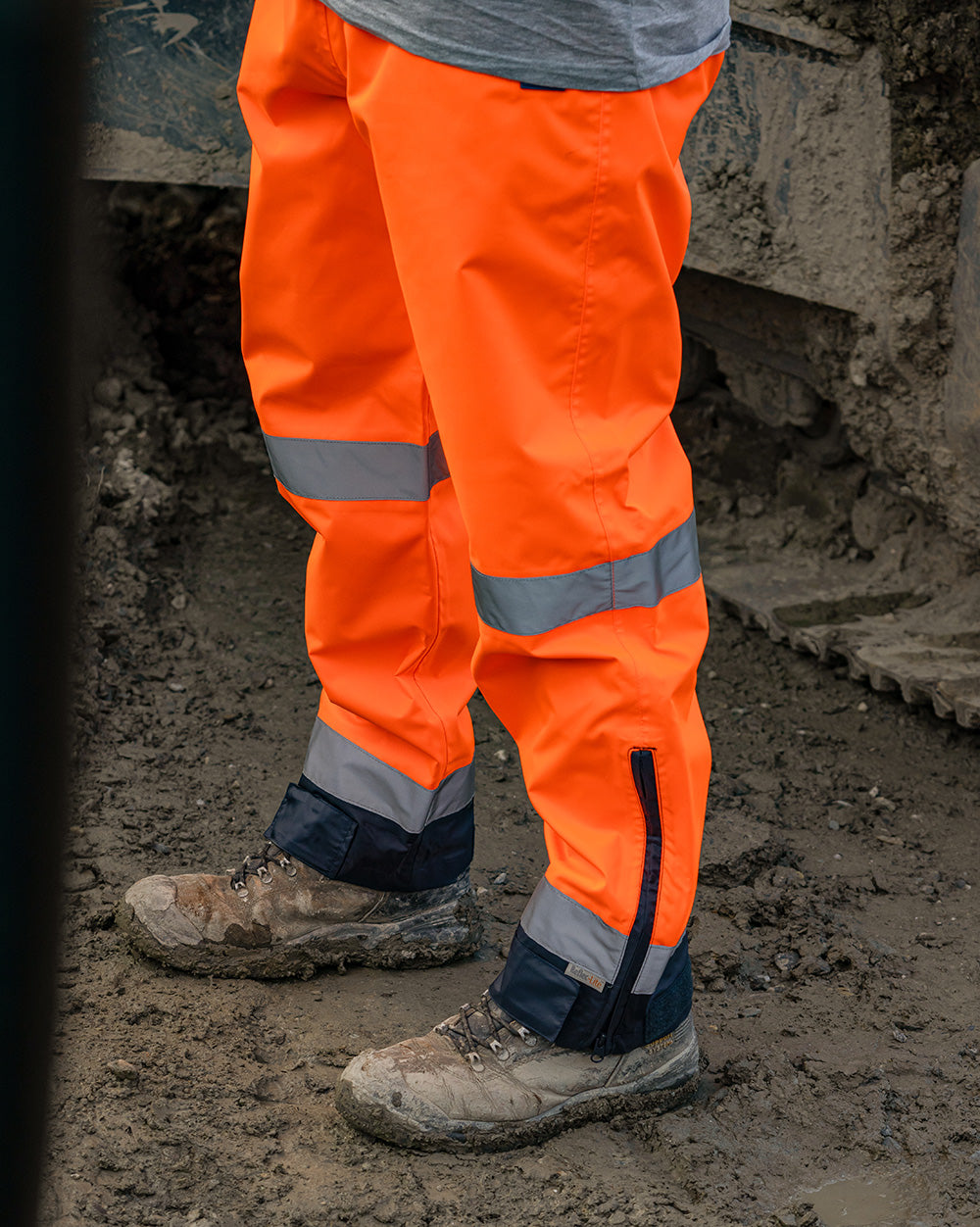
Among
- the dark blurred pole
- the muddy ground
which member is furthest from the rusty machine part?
the dark blurred pole

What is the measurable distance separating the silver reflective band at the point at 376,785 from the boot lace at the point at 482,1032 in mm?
329

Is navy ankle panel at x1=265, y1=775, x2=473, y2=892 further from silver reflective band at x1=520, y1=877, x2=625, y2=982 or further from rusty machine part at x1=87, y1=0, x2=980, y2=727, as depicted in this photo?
rusty machine part at x1=87, y1=0, x2=980, y2=727

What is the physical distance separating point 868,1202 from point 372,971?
2.71ft

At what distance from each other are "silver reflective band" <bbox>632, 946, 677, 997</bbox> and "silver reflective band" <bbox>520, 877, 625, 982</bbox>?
38 mm

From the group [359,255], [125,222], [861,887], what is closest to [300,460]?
[359,255]

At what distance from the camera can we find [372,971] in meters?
2.01

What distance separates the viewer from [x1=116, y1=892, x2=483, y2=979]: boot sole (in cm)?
193

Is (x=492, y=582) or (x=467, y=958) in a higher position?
(x=492, y=582)

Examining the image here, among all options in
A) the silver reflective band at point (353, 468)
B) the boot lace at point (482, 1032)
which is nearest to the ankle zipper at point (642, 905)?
the boot lace at point (482, 1032)

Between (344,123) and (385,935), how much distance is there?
123cm

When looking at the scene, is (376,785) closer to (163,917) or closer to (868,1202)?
(163,917)

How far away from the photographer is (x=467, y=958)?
6.77ft

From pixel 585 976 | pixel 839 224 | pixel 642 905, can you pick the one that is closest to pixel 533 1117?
pixel 585 976

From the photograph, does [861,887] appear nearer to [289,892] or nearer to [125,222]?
[289,892]
